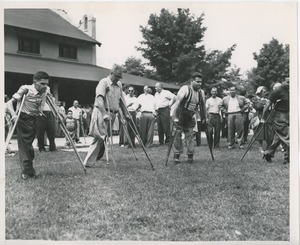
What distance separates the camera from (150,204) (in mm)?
4129

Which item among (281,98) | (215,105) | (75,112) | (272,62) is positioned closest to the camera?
(281,98)

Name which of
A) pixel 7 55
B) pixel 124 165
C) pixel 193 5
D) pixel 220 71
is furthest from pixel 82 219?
pixel 7 55

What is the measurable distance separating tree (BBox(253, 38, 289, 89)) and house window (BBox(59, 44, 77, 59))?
10.9 m

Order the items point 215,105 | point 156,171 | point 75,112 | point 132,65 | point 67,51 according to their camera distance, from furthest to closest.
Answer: point 132,65, point 67,51, point 75,112, point 215,105, point 156,171

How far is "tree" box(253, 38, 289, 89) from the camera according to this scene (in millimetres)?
5137

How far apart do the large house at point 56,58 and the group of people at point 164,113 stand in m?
4.89

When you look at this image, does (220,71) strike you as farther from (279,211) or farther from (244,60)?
(279,211)

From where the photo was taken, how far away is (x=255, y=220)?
380cm

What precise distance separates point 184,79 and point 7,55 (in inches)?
Answer: 321

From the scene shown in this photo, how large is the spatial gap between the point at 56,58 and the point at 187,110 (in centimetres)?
1163

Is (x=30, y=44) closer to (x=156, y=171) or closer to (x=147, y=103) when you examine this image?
(x=147, y=103)

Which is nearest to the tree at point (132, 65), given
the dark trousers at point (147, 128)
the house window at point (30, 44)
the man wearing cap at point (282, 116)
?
the dark trousers at point (147, 128)

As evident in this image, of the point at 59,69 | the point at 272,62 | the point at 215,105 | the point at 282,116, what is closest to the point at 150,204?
the point at 282,116

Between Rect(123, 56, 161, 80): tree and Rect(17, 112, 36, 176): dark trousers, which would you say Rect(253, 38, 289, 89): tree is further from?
Rect(123, 56, 161, 80): tree
